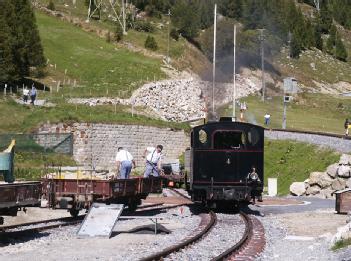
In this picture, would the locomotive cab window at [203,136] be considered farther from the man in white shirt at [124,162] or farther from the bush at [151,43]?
the bush at [151,43]

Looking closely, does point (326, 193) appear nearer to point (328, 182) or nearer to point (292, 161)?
point (328, 182)

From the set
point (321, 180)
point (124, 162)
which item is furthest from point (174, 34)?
point (124, 162)

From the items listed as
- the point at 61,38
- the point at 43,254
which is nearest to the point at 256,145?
the point at 43,254

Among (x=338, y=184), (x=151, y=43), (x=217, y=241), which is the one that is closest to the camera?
(x=217, y=241)

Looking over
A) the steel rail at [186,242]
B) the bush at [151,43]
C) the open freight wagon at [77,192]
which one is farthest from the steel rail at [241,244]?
the bush at [151,43]

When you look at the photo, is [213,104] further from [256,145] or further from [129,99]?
[256,145]

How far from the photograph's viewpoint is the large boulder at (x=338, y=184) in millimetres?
34312

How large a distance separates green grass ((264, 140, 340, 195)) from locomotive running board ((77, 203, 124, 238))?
20.4 meters

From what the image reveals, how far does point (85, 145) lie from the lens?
46656 mm

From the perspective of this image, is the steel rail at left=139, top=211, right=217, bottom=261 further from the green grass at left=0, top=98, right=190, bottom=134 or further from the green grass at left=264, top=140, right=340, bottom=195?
the green grass at left=0, top=98, right=190, bottom=134

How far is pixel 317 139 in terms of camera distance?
46812mm

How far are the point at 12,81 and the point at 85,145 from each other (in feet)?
46.6

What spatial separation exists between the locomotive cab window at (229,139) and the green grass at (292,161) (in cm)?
1378

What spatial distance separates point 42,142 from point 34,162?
7.51ft
